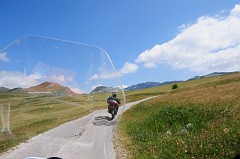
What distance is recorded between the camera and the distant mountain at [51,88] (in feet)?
9.69

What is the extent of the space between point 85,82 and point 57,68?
282 mm

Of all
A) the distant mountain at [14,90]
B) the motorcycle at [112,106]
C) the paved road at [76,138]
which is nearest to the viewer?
the distant mountain at [14,90]

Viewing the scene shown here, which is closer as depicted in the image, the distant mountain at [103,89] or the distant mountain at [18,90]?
the distant mountain at [18,90]

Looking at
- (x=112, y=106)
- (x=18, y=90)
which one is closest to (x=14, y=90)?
(x=18, y=90)

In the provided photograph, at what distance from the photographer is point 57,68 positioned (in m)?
2.94

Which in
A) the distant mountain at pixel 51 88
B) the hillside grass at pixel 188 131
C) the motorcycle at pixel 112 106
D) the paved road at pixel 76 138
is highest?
the distant mountain at pixel 51 88

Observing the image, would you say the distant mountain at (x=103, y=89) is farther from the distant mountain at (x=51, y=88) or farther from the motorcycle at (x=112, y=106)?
the distant mountain at (x=51, y=88)

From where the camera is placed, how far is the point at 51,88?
296 centimetres

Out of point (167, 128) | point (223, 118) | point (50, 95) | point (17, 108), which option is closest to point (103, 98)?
point (50, 95)

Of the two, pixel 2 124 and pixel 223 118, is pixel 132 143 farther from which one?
pixel 2 124

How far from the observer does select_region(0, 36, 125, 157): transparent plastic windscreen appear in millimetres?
2820

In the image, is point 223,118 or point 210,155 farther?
point 223,118

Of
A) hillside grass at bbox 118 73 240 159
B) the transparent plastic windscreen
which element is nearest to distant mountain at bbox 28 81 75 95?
the transparent plastic windscreen

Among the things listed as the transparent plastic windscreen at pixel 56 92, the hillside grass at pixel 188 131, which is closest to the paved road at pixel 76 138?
the transparent plastic windscreen at pixel 56 92
